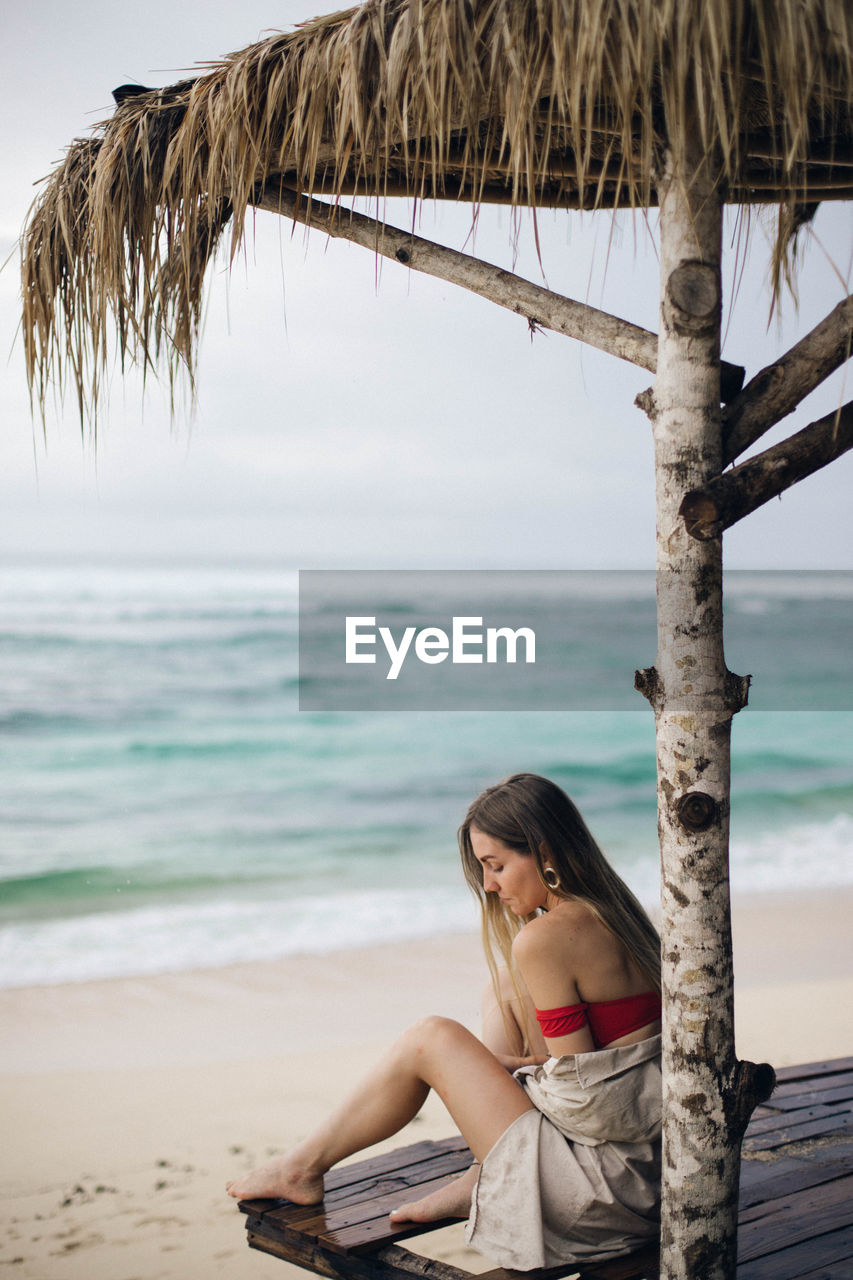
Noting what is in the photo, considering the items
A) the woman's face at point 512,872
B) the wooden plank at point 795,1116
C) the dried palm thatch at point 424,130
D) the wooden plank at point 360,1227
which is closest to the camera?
the dried palm thatch at point 424,130

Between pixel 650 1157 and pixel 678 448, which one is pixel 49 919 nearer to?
pixel 650 1157

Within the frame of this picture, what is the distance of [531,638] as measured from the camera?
21734 millimetres

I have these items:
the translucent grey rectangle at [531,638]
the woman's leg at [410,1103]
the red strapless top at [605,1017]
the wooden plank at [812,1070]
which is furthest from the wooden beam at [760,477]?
the translucent grey rectangle at [531,638]

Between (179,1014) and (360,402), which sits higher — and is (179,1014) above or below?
below

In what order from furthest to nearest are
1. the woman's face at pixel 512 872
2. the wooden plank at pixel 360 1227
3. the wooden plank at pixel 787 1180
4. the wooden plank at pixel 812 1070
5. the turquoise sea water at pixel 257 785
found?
1. the turquoise sea water at pixel 257 785
2. the wooden plank at pixel 812 1070
3. the wooden plank at pixel 787 1180
4. the woman's face at pixel 512 872
5. the wooden plank at pixel 360 1227

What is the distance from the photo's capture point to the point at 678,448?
2000 millimetres

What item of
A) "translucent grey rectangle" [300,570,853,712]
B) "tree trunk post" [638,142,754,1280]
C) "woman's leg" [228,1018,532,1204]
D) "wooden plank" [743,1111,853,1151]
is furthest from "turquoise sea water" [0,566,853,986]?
"tree trunk post" [638,142,754,1280]

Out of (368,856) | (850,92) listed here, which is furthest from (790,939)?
(850,92)

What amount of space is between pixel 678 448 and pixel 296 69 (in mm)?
1059

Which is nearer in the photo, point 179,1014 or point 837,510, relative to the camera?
point 179,1014

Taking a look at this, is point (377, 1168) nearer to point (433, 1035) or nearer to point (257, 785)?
point (433, 1035)

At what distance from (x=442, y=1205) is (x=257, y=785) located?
32.0 ft

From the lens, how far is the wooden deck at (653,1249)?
2.20m

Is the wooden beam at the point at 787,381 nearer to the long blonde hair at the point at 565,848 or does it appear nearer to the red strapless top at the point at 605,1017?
the long blonde hair at the point at 565,848
